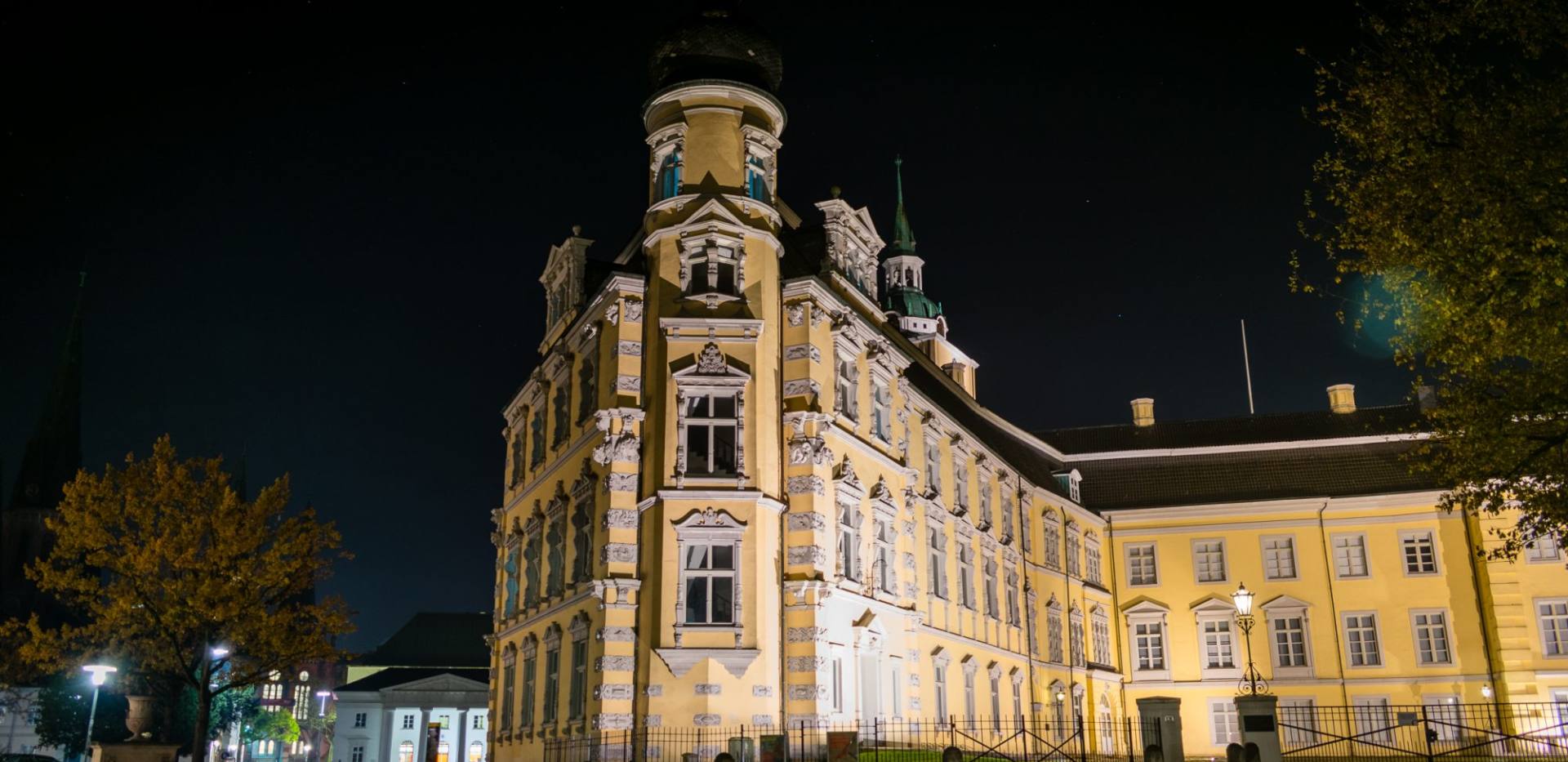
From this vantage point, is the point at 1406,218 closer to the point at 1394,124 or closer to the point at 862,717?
the point at 1394,124

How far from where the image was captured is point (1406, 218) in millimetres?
22297

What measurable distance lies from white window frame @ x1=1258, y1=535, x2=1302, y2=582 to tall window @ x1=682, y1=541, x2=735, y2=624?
34846mm

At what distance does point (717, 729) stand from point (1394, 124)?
19015 millimetres

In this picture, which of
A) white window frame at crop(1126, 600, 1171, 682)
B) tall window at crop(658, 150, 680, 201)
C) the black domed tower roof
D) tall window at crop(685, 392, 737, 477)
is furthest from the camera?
white window frame at crop(1126, 600, 1171, 682)

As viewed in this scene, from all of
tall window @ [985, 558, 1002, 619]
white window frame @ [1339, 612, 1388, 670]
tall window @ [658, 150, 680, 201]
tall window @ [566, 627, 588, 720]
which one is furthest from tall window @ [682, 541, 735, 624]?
white window frame @ [1339, 612, 1388, 670]

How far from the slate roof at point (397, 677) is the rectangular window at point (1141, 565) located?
219 ft

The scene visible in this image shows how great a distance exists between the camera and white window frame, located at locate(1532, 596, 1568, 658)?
4972 centimetres

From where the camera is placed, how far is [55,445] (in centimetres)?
11562

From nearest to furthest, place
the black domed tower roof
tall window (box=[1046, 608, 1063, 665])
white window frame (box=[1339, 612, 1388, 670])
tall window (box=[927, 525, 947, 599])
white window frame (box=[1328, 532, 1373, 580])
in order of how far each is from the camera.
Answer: the black domed tower roof, tall window (box=[927, 525, 947, 599]), tall window (box=[1046, 608, 1063, 665]), white window frame (box=[1339, 612, 1388, 670]), white window frame (box=[1328, 532, 1373, 580])

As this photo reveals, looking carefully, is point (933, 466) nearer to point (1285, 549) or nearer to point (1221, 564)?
point (1221, 564)

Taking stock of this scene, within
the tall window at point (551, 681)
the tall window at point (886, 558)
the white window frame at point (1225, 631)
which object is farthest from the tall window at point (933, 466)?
the white window frame at point (1225, 631)

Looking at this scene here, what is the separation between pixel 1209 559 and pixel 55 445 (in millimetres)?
107236

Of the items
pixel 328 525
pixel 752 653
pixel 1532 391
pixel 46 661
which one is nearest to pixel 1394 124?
pixel 1532 391

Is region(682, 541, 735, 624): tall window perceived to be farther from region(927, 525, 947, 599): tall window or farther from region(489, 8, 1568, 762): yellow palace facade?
region(927, 525, 947, 599): tall window
